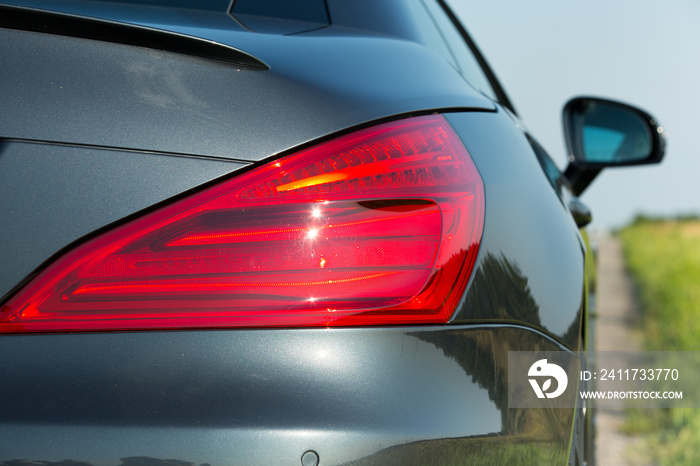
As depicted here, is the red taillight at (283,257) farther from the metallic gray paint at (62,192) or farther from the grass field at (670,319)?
the grass field at (670,319)

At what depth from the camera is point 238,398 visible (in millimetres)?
849

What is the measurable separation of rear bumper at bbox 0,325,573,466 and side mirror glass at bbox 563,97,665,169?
1858 millimetres

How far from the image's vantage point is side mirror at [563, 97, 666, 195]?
Result: 2.44 meters

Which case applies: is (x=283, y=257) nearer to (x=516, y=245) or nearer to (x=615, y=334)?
(x=516, y=245)

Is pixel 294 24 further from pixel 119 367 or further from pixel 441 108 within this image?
pixel 119 367

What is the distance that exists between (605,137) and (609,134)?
2 cm

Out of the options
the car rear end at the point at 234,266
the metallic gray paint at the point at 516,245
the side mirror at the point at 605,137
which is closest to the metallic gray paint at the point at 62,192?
the car rear end at the point at 234,266

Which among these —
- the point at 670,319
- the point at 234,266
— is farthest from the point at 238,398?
the point at 670,319

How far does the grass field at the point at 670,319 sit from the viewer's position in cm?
355

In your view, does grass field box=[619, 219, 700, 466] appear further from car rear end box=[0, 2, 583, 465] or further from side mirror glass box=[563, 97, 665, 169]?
car rear end box=[0, 2, 583, 465]

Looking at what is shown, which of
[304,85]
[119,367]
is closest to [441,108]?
[304,85]

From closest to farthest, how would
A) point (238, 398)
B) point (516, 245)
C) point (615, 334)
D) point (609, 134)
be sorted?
point (238, 398)
point (516, 245)
point (609, 134)
point (615, 334)

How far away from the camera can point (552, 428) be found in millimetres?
1021

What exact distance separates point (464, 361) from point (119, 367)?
452mm
